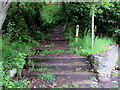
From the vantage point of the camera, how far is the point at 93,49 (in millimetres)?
4633

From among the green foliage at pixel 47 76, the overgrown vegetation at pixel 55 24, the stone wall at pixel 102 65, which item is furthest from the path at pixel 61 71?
the overgrown vegetation at pixel 55 24

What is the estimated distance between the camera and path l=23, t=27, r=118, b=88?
377 cm

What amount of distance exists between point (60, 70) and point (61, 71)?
0.06 meters

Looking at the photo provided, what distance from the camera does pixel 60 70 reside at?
4266 mm

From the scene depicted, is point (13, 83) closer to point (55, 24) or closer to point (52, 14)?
point (55, 24)

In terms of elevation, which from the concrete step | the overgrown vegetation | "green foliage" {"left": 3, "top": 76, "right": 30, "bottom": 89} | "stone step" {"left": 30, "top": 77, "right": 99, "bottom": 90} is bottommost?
"stone step" {"left": 30, "top": 77, "right": 99, "bottom": 90}

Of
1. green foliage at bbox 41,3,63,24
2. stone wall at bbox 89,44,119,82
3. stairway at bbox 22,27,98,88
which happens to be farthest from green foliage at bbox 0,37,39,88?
green foliage at bbox 41,3,63,24

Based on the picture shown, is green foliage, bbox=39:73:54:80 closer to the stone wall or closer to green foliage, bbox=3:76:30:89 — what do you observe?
green foliage, bbox=3:76:30:89

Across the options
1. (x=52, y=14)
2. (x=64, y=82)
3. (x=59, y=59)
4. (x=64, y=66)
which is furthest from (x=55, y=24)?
(x=64, y=82)

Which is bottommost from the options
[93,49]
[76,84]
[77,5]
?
[76,84]

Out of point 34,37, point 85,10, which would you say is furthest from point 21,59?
point 85,10

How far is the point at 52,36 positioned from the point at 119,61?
11.7 ft

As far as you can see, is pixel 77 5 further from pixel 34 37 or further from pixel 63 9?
pixel 34 37

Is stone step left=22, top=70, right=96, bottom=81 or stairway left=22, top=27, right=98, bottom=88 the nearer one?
stairway left=22, top=27, right=98, bottom=88
